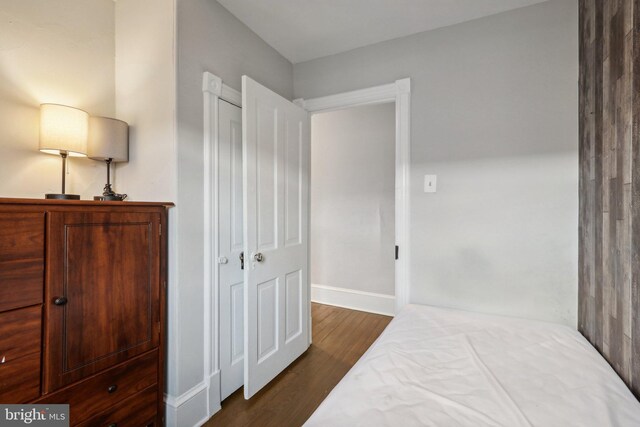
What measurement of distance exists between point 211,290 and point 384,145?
7.97ft

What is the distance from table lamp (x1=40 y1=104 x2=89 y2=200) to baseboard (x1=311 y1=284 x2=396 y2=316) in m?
2.78

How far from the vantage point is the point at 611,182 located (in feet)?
3.84

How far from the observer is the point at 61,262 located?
1.07 metres

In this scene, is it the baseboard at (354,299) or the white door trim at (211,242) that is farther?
the baseboard at (354,299)

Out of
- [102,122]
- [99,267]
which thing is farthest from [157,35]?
[99,267]

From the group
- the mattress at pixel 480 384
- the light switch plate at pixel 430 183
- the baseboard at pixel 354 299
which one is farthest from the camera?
the baseboard at pixel 354 299

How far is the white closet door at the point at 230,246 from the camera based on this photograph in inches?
70.4

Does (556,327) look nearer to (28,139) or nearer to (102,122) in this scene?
(102,122)

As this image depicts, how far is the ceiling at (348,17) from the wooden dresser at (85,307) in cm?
141

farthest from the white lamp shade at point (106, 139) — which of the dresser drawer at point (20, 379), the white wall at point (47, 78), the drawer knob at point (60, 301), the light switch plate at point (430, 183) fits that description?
the light switch plate at point (430, 183)

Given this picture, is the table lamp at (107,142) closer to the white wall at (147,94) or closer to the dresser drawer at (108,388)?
the white wall at (147,94)

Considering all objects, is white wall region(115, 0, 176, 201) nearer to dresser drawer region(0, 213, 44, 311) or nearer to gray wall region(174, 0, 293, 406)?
gray wall region(174, 0, 293, 406)

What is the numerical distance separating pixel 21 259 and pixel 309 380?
1.77 metres

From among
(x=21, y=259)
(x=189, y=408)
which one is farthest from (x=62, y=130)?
(x=189, y=408)
